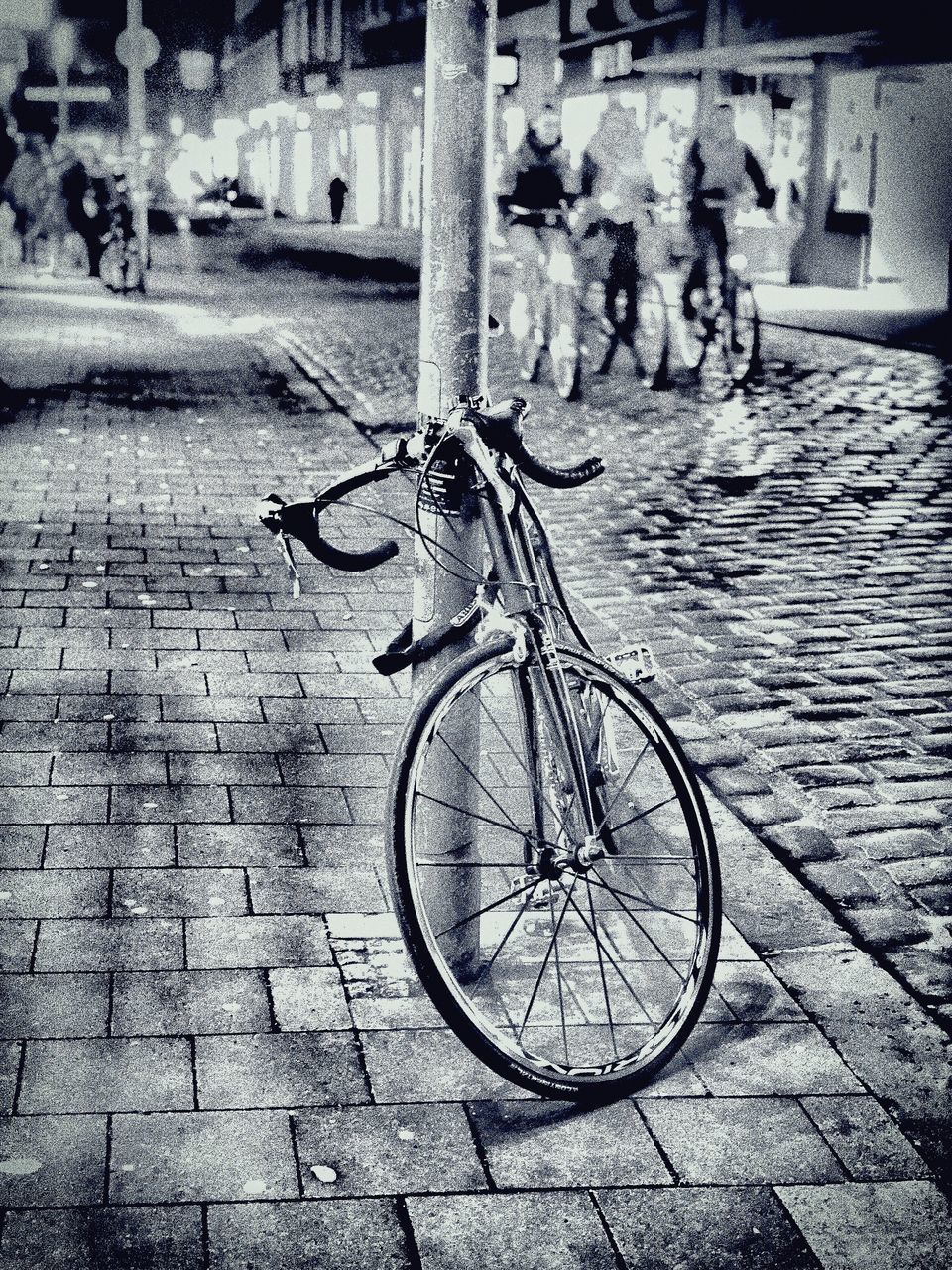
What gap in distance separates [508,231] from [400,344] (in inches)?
157

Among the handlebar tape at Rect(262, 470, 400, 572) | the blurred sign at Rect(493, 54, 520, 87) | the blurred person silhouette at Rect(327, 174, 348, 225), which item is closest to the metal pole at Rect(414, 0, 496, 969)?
the handlebar tape at Rect(262, 470, 400, 572)

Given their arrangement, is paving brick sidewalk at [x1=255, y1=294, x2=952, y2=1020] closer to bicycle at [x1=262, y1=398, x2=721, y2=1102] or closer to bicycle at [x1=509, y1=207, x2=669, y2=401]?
bicycle at [x1=509, y1=207, x2=669, y2=401]

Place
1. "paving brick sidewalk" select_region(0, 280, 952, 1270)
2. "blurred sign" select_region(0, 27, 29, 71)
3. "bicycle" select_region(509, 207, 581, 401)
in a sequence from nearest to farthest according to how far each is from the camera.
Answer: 1. "paving brick sidewalk" select_region(0, 280, 952, 1270)
2. "bicycle" select_region(509, 207, 581, 401)
3. "blurred sign" select_region(0, 27, 29, 71)

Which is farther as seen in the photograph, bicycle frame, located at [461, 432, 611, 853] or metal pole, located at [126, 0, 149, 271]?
metal pole, located at [126, 0, 149, 271]

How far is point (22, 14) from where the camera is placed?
4728 centimetres

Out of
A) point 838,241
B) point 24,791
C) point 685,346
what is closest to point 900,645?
point 24,791

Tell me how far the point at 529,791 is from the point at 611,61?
2997cm

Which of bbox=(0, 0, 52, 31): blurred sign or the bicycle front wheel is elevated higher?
bbox=(0, 0, 52, 31): blurred sign

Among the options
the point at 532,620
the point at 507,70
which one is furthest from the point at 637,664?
the point at 507,70

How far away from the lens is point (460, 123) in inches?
151

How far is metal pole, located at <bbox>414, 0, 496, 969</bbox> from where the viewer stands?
3.85m

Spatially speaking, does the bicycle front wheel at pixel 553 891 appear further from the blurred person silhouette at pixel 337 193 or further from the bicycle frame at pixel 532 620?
the blurred person silhouette at pixel 337 193

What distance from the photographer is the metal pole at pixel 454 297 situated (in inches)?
152

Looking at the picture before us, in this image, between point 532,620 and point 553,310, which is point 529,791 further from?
point 553,310
